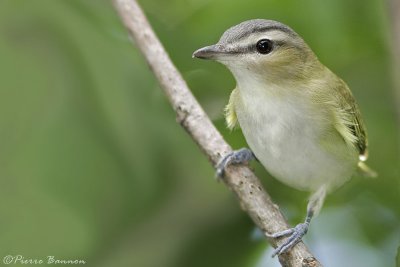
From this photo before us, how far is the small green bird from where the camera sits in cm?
288

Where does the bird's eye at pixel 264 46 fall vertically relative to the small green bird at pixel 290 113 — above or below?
above

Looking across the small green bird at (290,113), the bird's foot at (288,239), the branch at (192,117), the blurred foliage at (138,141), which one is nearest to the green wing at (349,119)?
the small green bird at (290,113)

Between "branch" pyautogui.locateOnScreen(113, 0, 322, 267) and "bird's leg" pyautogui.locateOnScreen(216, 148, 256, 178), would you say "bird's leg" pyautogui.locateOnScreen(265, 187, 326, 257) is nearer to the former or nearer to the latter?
"branch" pyautogui.locateOnScreen(113, 0, 322, 267)

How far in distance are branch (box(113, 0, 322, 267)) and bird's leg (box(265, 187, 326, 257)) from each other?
44 millimetres

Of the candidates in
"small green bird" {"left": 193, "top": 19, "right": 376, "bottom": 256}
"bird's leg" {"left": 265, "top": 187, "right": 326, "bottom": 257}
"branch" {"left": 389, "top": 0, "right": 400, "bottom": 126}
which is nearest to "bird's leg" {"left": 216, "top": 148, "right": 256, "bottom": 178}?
"small green bird" {"left": 193, "top": 19, "right": 376, "bottom": 256}

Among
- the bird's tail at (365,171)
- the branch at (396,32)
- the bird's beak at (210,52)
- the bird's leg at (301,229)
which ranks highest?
the branch at (396,32)

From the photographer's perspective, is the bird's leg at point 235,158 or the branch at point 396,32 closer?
the branch at point 396,32

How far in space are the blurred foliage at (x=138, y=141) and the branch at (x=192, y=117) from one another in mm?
188

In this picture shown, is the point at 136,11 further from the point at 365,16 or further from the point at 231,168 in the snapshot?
the point at 365,16

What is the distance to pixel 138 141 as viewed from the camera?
3066mm

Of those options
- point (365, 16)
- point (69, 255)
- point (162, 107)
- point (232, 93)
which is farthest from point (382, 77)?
point (69, 255)

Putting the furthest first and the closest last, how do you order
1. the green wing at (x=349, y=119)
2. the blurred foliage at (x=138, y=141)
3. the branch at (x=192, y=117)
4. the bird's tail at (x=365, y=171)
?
the bird's tail at (x=365, y=171) < the green wing at (x=349, y=119) < the blurred foliage at (x=138, y=141) < the branch at (x=192, y=117)

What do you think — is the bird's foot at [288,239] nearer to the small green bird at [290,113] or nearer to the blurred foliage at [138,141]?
the small green bird at [290,113]

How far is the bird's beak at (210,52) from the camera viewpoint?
8.78 feet
